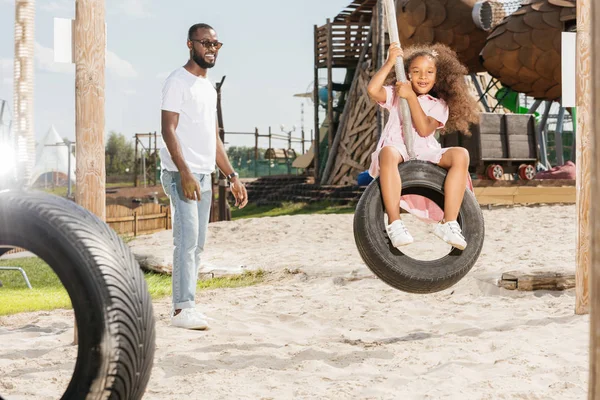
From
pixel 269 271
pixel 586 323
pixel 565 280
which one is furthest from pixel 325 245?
pixel 586 323

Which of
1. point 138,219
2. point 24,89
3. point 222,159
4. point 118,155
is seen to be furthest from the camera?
point 118,155

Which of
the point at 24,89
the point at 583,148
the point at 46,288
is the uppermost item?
the point at 24,89

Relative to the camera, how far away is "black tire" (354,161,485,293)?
316 centimetres

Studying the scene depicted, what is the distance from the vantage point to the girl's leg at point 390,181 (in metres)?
3.14

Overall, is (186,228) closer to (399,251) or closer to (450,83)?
→ (399,251)

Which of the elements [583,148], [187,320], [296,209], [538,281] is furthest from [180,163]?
[296,209]

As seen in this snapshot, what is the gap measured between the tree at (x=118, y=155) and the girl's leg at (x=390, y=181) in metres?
51.7

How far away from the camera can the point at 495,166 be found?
14.3 metres

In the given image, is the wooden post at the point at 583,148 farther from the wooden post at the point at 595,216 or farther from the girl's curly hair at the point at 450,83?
the wooden post at the point at 595,216

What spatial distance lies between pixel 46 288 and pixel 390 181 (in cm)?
742

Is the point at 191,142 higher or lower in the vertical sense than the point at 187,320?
higher

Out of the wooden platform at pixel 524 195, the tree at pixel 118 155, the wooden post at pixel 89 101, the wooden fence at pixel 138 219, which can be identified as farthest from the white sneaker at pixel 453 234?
the tree at pixel 118 155

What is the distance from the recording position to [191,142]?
477cm

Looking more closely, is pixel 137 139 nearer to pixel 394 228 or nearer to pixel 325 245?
pixel 325 245
